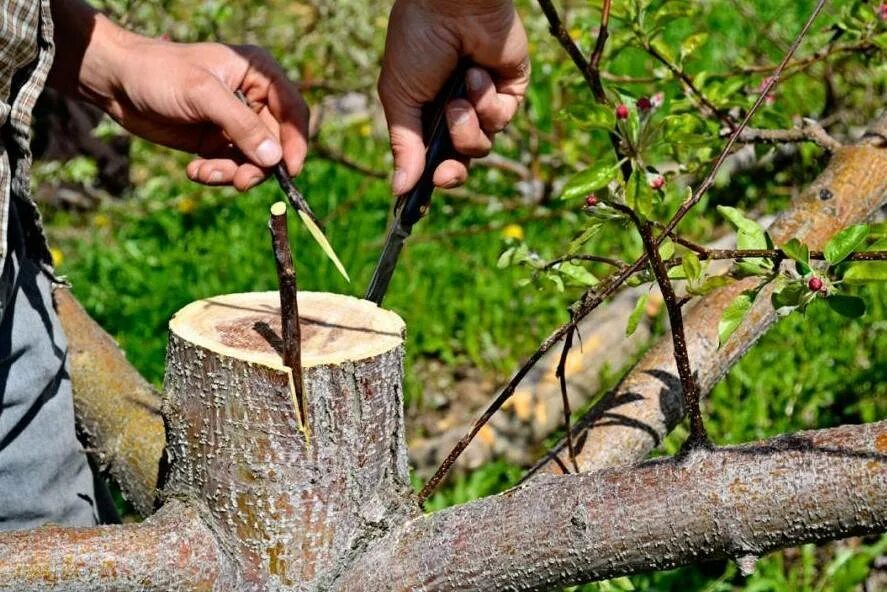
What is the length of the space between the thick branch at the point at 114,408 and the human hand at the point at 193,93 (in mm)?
404

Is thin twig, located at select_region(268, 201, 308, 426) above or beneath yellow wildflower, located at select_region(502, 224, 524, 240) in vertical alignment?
above

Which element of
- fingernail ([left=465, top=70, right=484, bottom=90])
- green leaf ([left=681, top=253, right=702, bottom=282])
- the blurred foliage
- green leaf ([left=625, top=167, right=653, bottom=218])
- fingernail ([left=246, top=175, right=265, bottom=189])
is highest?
fingernail ([left=465, top=70, right=484, bottom=90])

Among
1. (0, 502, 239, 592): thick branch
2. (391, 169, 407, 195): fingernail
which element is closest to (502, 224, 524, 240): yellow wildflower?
(391, 169, 407, 195): fingernail

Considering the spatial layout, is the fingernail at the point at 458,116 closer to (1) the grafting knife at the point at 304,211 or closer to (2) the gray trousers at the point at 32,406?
(1) the grafting knife at the point at 304,211

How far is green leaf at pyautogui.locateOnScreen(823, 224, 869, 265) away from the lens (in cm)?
139

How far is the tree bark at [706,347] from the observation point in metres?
1.84

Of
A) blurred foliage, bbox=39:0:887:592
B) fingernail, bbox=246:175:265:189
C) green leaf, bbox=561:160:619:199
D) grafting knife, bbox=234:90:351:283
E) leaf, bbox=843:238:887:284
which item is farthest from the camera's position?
blurred foliage, bbox=39:0:887:592

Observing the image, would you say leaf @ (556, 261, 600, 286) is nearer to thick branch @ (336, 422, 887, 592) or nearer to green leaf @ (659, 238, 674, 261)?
green leaf @ (659, 238, 674, 261)

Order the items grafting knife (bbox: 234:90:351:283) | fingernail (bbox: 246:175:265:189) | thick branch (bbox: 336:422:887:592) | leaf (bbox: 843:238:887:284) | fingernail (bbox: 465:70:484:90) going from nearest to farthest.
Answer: thick branch (bbox: 336:422:887:592), leaf (bbox: 843:238:887:284), grafting knife (bbox: 234:90:351:283), fingernail (bbox: 465:70:484:90), fingernail (bbox: 246:175:265:189)

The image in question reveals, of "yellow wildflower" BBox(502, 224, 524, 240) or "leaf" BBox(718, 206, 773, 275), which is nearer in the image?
"leaf" BBox(718, 206, 773, 275)

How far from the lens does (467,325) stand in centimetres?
379

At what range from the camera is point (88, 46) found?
222 centimetres

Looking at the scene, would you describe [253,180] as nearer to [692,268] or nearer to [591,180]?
[591,180]

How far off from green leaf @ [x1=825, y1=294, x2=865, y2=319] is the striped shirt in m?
1.25
